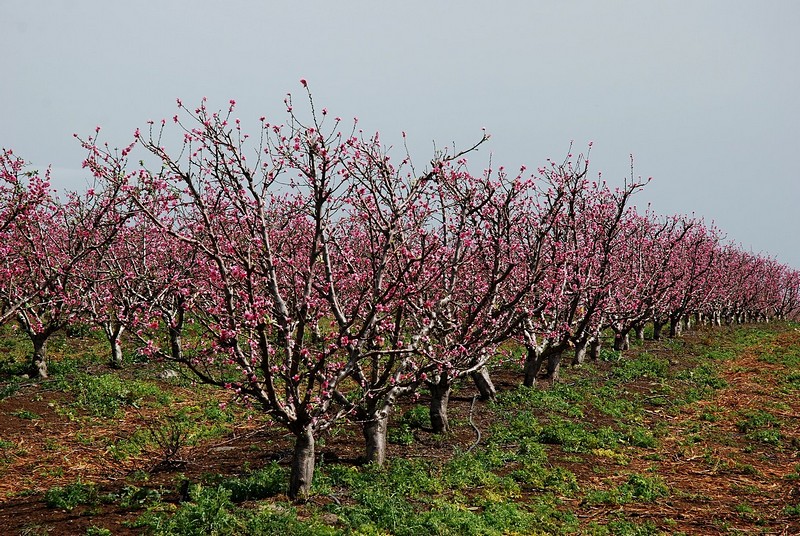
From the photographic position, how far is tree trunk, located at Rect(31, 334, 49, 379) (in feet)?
50.0

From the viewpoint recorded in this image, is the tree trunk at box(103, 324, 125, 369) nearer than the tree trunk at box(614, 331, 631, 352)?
Yes

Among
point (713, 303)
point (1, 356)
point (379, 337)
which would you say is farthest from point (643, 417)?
point (713, 303)

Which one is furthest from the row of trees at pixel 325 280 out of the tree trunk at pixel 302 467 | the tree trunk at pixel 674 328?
the tree trunk at pixel 674 328

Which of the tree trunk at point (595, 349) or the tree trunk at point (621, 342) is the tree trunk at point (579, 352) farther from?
the tree trunk at point (621, 342)

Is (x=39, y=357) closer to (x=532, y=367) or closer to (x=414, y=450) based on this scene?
(x=414, y=450)

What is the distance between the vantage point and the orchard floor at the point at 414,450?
8.27 m

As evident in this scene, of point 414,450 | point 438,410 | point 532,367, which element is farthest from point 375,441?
point 532,367

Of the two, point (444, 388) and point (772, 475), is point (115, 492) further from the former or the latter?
point (772, 475)

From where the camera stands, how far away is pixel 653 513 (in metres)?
8.88

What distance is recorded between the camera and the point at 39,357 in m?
15.4

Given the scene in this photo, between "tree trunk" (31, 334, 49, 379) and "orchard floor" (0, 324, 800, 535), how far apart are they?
43 centimetres

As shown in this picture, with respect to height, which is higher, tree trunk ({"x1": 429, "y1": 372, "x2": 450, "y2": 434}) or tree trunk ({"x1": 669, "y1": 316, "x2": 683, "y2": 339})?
tree trunk ({"x1": 669, "y1": 316, "x2": 683, "y2": 339})

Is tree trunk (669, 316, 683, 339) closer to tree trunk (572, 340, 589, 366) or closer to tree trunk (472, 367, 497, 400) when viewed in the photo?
tree trunk (572, 340, 589, 366)

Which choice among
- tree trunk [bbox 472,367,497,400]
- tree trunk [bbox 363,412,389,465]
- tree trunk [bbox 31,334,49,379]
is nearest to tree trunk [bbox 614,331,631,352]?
tree trunk [bbox 472,367,497,400]
